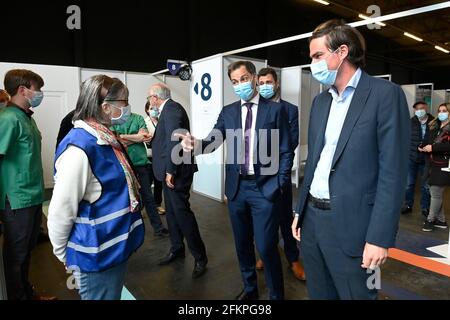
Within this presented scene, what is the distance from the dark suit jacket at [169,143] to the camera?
253 centimetres

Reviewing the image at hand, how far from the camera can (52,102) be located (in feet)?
17.1

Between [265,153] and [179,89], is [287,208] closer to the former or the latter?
[265,153]

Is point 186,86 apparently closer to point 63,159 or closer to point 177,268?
point 177,268

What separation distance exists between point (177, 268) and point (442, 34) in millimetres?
13999

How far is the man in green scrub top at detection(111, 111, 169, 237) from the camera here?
336 centimetres

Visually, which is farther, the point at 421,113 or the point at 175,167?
the point at 421,113

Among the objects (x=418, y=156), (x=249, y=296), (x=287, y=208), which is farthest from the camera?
(x=418, y=156)

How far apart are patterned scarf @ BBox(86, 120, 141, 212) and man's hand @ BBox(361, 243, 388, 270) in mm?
972

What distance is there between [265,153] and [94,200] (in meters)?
1.08

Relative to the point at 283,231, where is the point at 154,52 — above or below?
above

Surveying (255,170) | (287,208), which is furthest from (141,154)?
(255,170)
